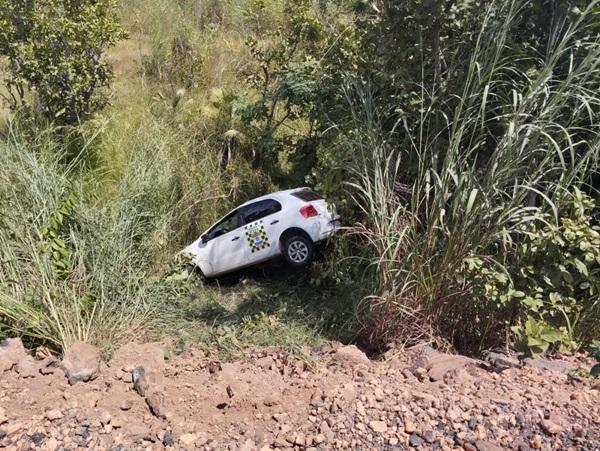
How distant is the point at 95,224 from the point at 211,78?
700 cm

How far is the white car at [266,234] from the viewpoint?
7.64m

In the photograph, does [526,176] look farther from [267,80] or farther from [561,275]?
[267,80]

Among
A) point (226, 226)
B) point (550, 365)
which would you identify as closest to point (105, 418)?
point (550, 365)

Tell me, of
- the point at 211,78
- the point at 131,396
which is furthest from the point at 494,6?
the point at 211,78

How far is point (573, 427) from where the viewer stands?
10.1ft

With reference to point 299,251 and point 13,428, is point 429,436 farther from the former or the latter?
point 299,251

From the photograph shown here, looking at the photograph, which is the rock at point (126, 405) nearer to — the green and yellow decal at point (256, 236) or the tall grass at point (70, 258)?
the tall grass at point (70, 258)

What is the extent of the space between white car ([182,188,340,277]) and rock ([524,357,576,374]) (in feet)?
12.5

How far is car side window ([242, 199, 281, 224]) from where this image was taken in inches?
312

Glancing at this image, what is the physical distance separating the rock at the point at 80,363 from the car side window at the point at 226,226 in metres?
4.03

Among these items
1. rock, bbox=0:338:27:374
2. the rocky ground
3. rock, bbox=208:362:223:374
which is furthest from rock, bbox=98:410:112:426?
rock, bbox=0:338:27:374

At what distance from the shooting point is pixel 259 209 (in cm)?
802

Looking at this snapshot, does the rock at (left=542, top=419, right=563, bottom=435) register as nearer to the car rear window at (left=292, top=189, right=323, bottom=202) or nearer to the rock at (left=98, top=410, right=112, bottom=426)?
the rock at (left=98, top=410, right=112, bottom=426)

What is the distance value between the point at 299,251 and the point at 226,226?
120 cm
